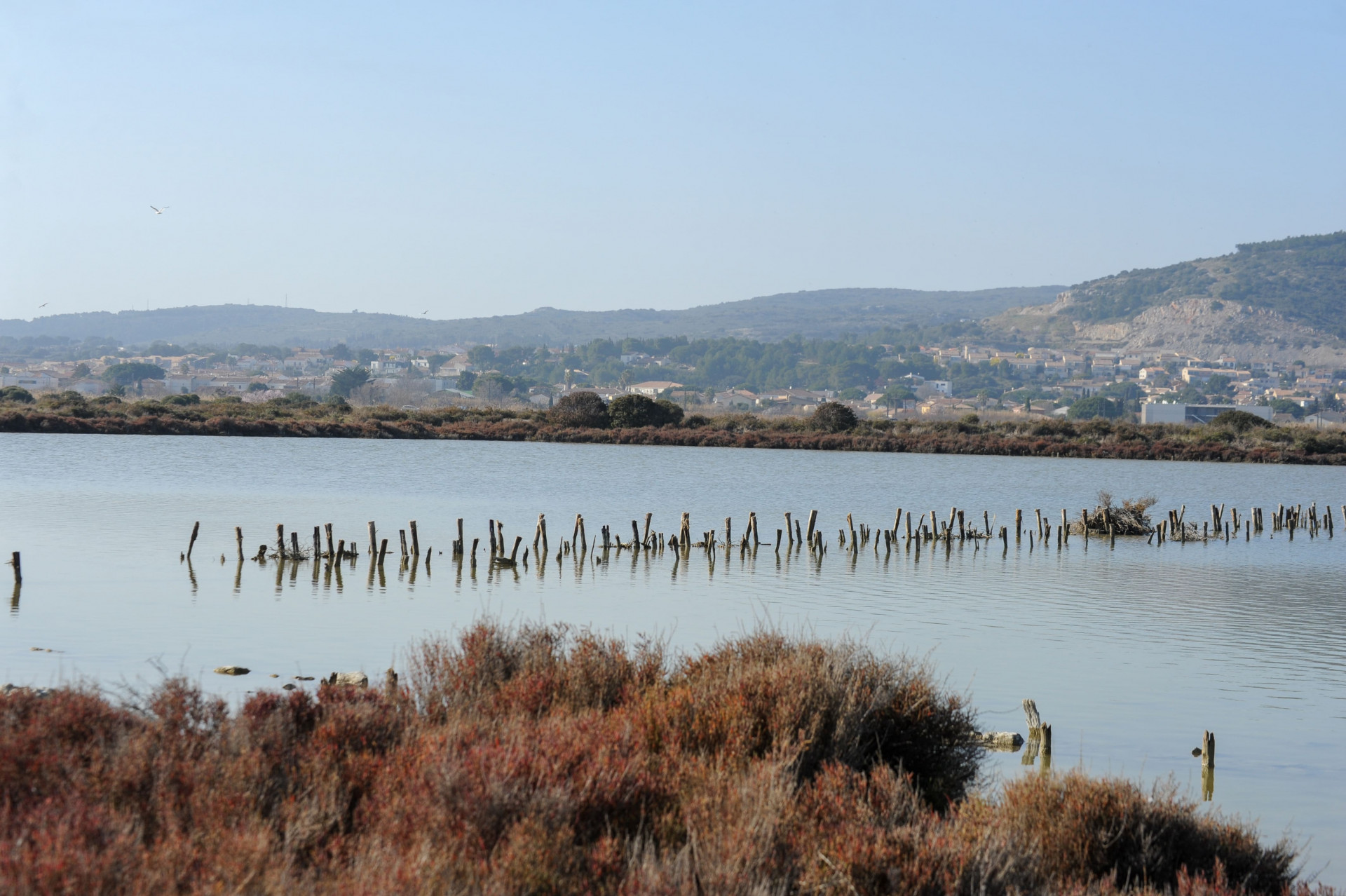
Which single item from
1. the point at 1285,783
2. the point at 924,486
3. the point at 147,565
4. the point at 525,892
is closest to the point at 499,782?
the point at 525,892

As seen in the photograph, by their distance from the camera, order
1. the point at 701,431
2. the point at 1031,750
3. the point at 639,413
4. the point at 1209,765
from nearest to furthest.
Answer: the point at 1209,765
the point at 1031,750
the point at 701,431
the point at 639,413

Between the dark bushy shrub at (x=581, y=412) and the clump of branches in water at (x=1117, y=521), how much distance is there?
39792 mm

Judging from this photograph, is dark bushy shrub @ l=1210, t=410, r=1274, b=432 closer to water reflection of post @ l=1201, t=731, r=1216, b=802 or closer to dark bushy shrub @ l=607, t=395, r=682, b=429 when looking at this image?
dark bushy shrub @ l=607, t=395, r=682, b=429


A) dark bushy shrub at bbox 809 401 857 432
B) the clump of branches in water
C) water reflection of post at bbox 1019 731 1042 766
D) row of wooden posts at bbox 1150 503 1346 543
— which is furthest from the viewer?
dark bushy shrub at bbox 809 401 857 432

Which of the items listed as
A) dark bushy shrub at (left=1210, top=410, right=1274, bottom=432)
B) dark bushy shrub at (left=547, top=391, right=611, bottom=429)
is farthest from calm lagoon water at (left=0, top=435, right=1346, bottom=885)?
dark bushy shrub at (left=1210, top=410, right=1274, bottom=432)

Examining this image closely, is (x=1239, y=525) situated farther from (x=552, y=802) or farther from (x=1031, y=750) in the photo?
(x=552, y=802)

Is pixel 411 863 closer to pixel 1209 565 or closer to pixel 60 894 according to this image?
pixel 60 894

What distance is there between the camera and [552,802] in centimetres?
554

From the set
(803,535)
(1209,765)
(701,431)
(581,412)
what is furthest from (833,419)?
(1209,765)

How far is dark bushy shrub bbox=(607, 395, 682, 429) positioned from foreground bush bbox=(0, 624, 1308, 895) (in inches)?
2411

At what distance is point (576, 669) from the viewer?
855cm

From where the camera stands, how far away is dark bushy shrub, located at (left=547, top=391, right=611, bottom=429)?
69.1m

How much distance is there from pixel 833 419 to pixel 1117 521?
39.7 metres

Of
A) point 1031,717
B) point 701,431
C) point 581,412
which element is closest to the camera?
point 1031,717
